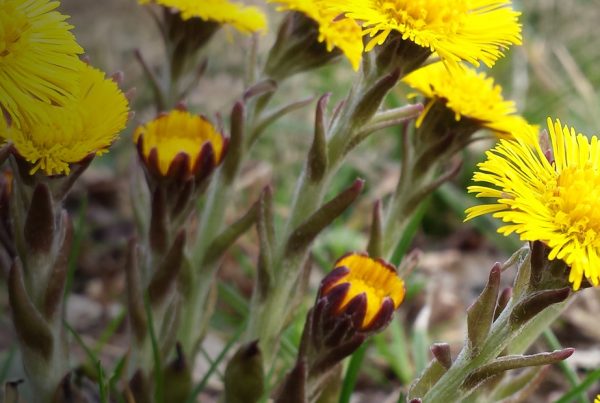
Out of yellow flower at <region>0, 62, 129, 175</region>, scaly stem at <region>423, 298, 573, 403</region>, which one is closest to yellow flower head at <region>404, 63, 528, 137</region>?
scaly stem at <region>423, 298, 573, 403</region>

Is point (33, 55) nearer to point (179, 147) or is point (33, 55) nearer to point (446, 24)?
point (179, 147)

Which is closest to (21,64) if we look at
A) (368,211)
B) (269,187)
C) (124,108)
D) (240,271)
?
(124,108)

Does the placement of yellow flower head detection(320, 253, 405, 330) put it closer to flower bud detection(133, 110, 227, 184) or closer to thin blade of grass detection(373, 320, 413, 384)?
flower bud detection(133, 110, 227, 184)

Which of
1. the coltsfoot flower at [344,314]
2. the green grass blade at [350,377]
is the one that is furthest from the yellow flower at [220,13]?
the green grass blade at [350,377]

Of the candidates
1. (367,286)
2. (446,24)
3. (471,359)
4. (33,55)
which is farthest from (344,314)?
(33,55)

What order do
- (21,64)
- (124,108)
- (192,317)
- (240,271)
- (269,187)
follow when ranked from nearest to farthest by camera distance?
(21,64), (124,108), (269,187), (192,317), (240,271)

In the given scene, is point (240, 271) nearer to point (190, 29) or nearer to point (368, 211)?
point (368, 211)
